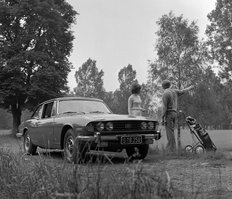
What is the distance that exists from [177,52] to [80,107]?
19.5 metres

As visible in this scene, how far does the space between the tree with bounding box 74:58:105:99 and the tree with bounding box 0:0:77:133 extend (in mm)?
46782

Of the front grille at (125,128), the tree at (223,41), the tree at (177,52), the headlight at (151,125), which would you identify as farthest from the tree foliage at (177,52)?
the front grille at (125,128)

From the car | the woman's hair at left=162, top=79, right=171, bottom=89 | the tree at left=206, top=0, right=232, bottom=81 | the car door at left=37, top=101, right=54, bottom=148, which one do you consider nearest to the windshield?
the car

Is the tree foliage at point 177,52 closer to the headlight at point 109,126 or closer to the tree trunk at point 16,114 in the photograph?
the tree trunk at point 16,114

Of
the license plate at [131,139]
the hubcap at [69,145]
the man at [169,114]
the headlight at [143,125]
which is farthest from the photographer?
the man at [169,114]

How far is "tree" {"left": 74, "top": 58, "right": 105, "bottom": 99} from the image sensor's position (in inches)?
3159

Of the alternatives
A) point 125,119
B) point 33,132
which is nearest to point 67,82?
point 33,132

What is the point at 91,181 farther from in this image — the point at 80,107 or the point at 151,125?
the point at 80,107

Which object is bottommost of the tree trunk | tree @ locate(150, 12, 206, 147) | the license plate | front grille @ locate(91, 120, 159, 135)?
the license plate

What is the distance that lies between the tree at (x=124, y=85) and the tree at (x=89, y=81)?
421cm

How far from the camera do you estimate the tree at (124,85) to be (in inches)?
3223

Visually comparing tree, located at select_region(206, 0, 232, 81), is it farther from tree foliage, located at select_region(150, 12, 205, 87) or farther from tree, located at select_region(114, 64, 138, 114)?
tree, located at select_region(114, 64, 138, 114)

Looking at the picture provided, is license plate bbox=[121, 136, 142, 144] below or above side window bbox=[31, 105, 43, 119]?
below

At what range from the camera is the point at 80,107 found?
9469mm
